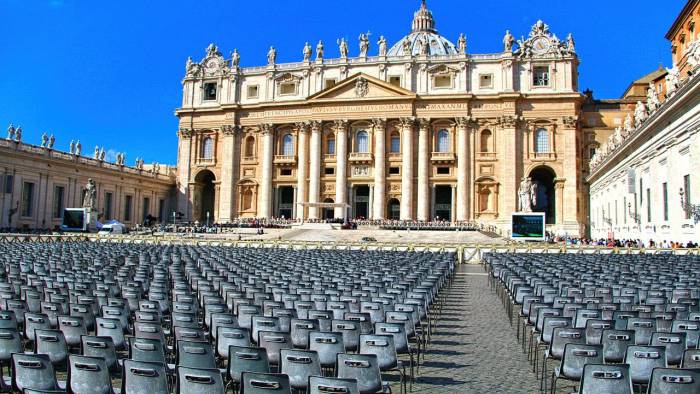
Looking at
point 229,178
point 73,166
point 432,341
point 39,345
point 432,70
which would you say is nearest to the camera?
point 39,345

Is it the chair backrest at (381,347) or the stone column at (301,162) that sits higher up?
the stone column at (301,162)

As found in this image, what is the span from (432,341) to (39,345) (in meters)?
7.46

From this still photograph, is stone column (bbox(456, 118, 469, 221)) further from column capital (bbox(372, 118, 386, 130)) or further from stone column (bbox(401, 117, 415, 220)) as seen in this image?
column capital (bbox(372, 118, 386, 130))

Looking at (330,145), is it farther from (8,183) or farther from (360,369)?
(360,369)

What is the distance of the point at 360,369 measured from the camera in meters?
6.48

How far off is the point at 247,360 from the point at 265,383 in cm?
136

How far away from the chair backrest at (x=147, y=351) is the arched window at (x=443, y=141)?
219 feet

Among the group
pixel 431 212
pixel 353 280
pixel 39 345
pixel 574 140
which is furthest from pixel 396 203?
pixel 39 345

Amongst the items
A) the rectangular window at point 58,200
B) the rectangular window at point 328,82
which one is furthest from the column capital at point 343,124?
the rectangular window at point 58,200

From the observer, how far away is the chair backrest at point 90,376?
5.90 meters

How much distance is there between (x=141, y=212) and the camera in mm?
74500

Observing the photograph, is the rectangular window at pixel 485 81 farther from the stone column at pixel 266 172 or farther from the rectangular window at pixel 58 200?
the rectangular window at pixel 58 200

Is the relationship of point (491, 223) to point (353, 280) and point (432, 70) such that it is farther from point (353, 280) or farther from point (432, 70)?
point (353, 280)

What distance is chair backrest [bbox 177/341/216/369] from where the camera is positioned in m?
6.69
